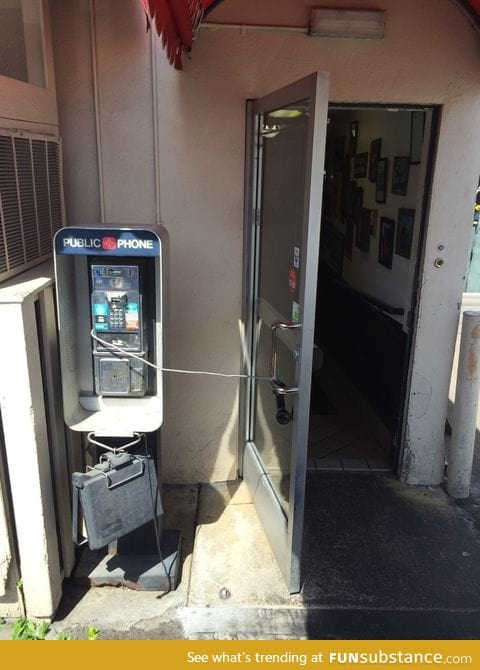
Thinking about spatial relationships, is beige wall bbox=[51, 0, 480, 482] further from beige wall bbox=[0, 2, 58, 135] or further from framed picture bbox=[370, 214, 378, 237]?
framed picture bbox=[370, 214, 378, 237]

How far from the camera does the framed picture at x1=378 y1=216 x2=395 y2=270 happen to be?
14.4ft

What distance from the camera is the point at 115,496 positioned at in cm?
258

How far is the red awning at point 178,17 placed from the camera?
2146 mm

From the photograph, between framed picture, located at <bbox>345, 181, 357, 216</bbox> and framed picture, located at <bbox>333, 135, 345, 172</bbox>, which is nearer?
framed picture, located at <bbox>345, 181, 357, 216</bbox>

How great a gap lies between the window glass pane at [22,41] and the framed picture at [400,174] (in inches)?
101

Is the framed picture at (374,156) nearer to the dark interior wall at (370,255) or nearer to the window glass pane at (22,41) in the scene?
the dark interior wall at (370,255)

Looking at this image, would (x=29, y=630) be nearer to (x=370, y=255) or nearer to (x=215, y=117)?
(x=215, y=117)

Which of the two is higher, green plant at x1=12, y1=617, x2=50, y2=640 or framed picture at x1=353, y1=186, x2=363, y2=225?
framed picture at x1=353, y1=186, x2=363, y2=225

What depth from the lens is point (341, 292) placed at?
5.67 metres

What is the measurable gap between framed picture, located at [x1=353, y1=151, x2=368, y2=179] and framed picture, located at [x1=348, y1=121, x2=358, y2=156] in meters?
0.09

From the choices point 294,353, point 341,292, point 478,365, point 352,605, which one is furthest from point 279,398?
point 341,292

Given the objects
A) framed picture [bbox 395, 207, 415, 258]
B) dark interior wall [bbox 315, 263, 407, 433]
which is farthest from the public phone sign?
framed picture [bbox 395, 207, 415, 258]

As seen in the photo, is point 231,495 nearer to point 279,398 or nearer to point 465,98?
point 279,398

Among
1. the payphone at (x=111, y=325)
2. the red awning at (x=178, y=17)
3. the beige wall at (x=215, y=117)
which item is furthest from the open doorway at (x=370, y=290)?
the payphone at (x=111, y=325)
